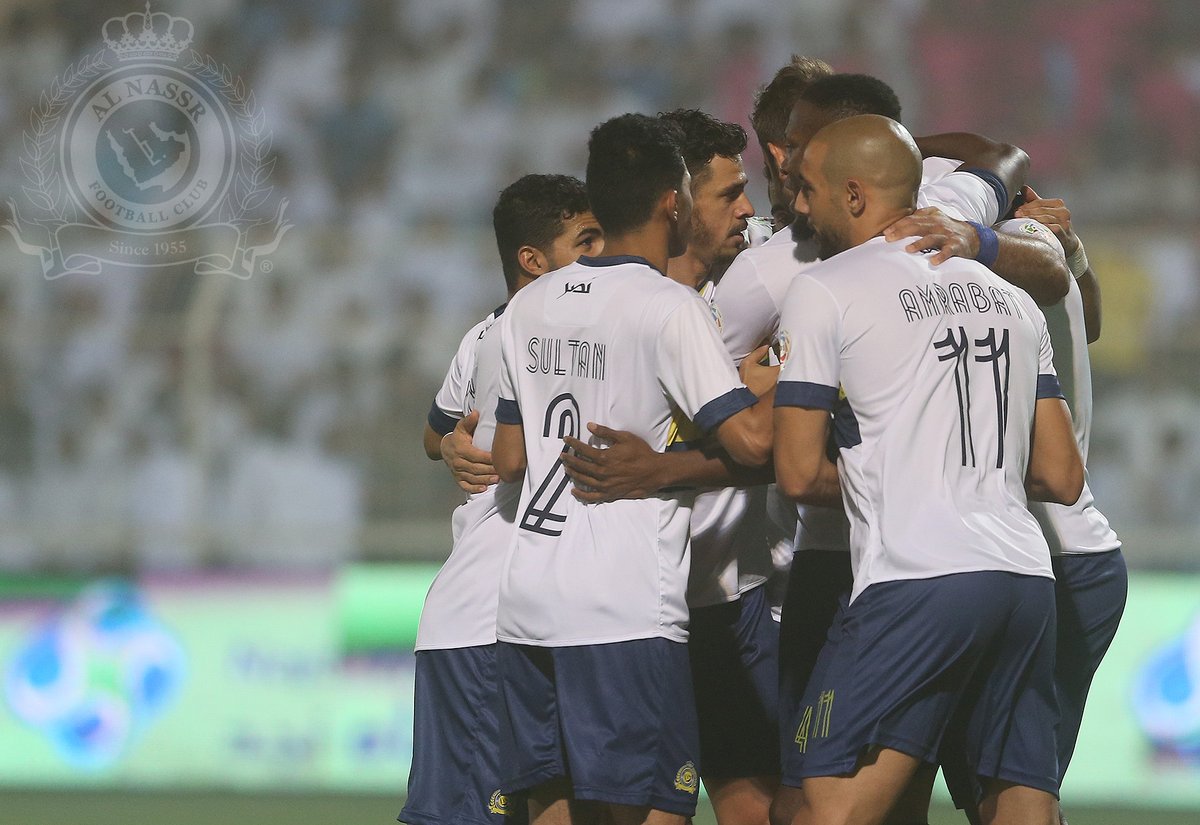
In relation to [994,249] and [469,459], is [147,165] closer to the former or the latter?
[469,459]

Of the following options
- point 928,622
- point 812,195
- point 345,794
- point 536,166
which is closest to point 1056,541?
point 928,622

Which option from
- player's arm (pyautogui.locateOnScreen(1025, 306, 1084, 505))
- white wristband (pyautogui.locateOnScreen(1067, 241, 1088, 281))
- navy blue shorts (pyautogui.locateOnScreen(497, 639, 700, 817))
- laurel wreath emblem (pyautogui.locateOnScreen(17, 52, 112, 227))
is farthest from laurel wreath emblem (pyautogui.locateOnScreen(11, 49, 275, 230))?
player's arm (pyautogui.locateOnScreen(1025, 306, 1084, 505))

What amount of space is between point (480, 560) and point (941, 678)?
1.23 meters

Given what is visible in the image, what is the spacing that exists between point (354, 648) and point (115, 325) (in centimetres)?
206

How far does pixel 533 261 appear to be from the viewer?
12.7ft

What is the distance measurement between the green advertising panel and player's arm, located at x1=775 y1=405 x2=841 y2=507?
3828mm

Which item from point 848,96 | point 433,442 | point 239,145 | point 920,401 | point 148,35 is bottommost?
point 433,442

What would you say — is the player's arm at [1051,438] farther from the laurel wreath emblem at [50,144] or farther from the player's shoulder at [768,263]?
the laurel wreath emblem at [50,144]

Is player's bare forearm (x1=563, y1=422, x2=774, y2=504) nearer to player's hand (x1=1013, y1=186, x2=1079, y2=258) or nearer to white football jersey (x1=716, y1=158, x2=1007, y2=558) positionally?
white football jersey (x1=716, y1=158, x2=1007, y2=558)

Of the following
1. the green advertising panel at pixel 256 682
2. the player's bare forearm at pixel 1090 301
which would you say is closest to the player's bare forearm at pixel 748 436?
the player's bare forearm at pixel 1090 301

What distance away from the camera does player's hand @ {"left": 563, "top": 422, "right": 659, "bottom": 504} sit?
121 inches

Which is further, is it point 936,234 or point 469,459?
point 469,459

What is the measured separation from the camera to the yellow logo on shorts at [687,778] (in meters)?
3.08

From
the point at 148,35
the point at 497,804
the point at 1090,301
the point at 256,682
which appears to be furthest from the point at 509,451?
the point at 148,35
